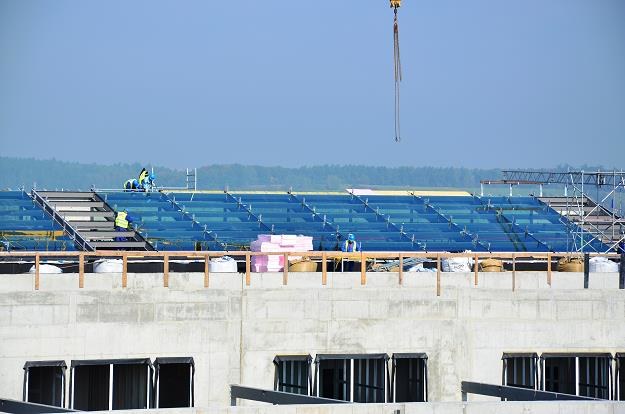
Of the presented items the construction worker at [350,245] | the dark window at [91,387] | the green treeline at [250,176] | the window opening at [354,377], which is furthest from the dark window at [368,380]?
the green treeline at [250,176]

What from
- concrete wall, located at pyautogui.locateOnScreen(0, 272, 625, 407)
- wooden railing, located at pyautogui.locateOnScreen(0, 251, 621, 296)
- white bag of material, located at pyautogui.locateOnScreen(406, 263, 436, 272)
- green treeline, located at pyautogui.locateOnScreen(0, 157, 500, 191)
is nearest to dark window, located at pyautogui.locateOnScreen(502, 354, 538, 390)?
concrete wall, located at pyautogui.locateOnScreen(0, 272, 625, 407)

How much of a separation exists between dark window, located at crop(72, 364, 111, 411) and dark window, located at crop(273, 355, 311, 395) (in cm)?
403

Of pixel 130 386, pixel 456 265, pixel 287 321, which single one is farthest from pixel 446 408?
pixel 456 265

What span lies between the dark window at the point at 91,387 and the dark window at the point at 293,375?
4.03m

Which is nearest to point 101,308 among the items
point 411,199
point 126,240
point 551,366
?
point 551,366

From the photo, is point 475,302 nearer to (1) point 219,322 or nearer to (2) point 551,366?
(2) point 551,366

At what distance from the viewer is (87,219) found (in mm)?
49969

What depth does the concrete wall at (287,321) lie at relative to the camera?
103 feet

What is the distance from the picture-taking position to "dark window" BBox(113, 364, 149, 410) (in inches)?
1267

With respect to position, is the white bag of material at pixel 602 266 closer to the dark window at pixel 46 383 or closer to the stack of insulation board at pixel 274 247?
the stack of insulation board at pixel 274 247

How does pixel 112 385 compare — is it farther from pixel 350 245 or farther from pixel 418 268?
pixel 350 245

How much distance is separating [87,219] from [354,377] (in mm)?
18602

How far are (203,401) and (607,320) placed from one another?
10.5 metres

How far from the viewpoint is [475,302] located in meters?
34.6
